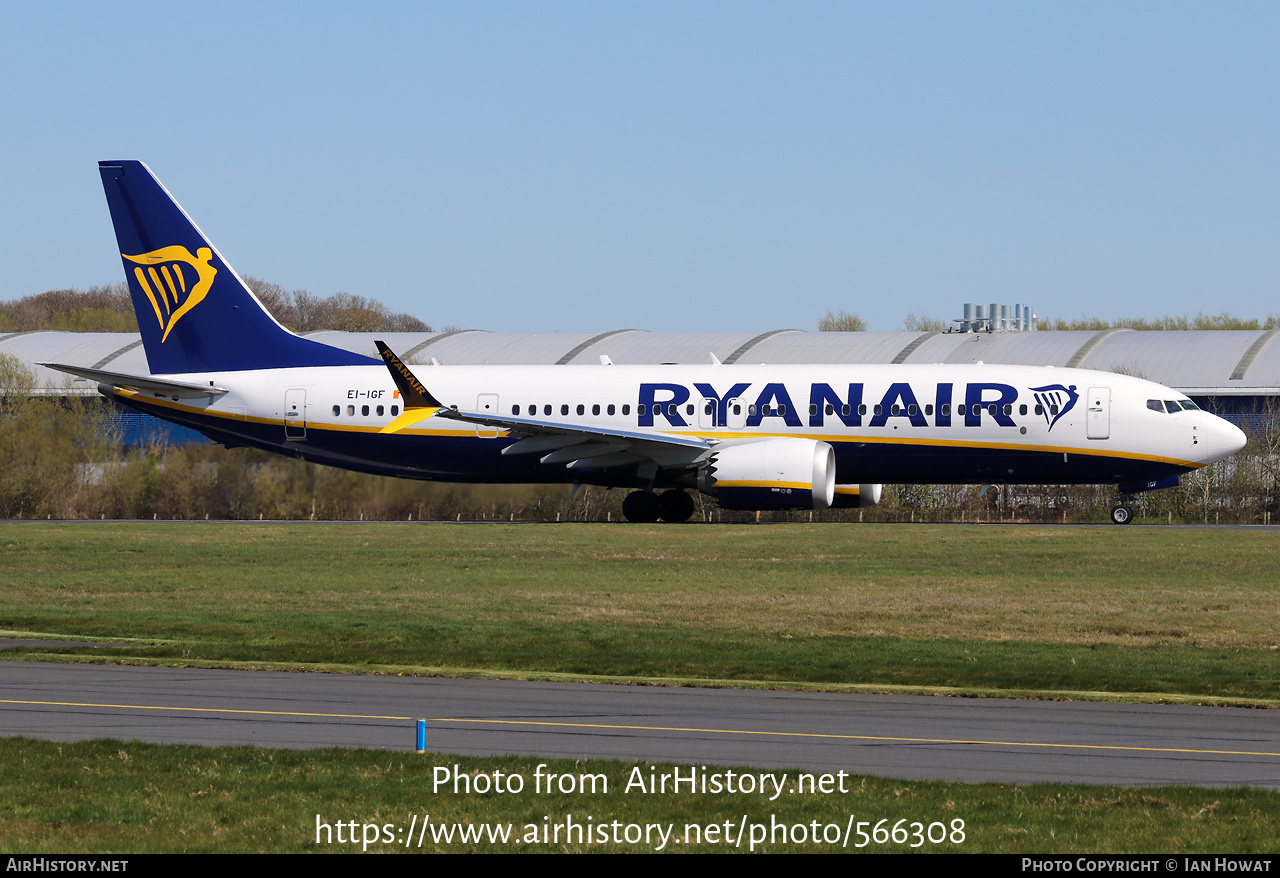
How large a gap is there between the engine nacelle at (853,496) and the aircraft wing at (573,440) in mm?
4576

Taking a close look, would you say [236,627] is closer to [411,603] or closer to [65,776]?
[411,603]

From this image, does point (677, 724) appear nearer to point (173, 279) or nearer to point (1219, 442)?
point (1219, 442)

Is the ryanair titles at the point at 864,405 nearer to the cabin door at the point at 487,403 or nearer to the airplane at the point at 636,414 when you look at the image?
the airplane at the point at 636,414

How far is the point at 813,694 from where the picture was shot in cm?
1594

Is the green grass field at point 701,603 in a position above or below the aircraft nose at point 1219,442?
below

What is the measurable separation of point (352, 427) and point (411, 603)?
720 inches

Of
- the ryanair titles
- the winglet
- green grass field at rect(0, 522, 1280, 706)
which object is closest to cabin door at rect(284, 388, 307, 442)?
green grass field at rect(0, 522, 1280, 706)

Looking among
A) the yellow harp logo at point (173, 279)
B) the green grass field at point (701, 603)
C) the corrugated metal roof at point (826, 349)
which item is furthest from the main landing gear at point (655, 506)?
the corrugated metal roof at point (826, 349)

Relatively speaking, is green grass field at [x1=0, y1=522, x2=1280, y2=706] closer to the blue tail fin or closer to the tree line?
the blue tail fin

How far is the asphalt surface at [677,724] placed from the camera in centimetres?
1207

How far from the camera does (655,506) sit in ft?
137

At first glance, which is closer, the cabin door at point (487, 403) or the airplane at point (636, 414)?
the airplane at point (636, 414)

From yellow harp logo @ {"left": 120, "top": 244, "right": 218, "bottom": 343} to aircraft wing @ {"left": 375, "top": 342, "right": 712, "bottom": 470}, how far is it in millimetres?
7852

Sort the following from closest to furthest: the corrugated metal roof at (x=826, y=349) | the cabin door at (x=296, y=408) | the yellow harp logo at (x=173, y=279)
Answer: the cabin door at (x=296, y=408) → the yellow harp logo at (x=173, y=279) → the corrugated metal roof at (x=826, y=349)
